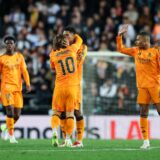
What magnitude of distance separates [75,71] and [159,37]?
10259mm

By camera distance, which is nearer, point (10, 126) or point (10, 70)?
point (10, 126)

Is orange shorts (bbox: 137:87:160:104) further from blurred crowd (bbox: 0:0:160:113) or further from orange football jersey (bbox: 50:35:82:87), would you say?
blurred crowd (bbox: 0:0:160:113)

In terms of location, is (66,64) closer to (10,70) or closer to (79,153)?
(79,153)

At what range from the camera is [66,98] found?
1600 cm

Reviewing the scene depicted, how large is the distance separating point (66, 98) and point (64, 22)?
38.9 ft

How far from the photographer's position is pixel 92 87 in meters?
23.6

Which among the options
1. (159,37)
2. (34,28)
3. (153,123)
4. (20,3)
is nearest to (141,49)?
(153,123)

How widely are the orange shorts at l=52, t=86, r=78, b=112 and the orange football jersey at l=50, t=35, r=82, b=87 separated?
0.10 metres

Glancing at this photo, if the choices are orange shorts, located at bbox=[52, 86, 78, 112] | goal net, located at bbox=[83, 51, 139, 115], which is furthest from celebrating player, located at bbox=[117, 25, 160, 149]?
goal net, located at bbox=[83, 51, 139, 115]

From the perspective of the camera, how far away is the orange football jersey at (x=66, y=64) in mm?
15945

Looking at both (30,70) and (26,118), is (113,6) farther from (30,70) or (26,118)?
(26,118)

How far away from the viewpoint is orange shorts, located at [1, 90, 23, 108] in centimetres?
1817

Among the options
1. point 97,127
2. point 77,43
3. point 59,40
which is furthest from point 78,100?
point 97,127

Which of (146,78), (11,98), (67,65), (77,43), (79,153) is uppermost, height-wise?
(77,43)
